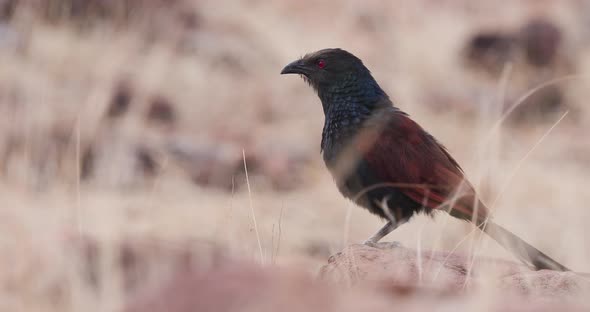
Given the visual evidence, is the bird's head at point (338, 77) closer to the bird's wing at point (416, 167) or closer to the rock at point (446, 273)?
the bird's wing at point (416, 167)

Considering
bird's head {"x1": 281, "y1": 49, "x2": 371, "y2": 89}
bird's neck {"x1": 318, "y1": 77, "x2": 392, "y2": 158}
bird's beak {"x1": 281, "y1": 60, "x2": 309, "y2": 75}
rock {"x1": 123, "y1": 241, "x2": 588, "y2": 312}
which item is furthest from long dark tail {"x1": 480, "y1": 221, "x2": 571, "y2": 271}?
rock {"x1": 123, "y1": 241, "x2": 588, "y2": 312}

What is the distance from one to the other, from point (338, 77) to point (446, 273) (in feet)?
3.74

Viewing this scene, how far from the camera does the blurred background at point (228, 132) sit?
11.6 ft

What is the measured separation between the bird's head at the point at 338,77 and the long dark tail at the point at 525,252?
2.35 feet

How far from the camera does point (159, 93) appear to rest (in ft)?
29.5

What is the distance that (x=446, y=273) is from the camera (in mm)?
2766

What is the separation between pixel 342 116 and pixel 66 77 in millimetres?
5837

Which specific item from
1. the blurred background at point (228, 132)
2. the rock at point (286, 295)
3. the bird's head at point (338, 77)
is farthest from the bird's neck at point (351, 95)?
the rock at point (286, 295)

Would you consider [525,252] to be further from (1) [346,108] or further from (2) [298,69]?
(2) [298,69]

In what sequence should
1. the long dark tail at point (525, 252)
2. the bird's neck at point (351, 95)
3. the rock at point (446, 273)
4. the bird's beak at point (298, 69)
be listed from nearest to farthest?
the rock at point (446, 273) < the long dark tail at point (525, 252) < the bird's neck at point (351, 95) < the bird's beak at point (298, 69)

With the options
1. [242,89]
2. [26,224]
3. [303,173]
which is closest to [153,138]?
[303,173]

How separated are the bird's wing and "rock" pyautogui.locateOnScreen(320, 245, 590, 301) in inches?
12.3

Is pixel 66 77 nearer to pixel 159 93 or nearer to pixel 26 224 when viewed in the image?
pixel 159 93

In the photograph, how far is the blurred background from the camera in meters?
3.55
